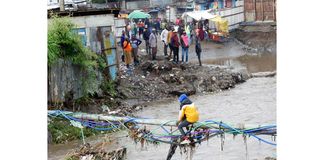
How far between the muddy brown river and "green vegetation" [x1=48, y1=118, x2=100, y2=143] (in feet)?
0.60

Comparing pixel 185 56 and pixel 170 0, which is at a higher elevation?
pixel 170 0

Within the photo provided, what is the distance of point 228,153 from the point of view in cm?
1158

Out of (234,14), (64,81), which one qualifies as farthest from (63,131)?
(234,14)

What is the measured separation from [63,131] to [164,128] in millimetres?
3059

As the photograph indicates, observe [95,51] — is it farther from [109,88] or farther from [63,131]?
[63,131]

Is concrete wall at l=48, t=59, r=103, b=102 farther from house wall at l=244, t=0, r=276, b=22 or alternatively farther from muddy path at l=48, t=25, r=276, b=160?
house wall at l=244, t=0, r=276, b=22

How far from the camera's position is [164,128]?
11.0m

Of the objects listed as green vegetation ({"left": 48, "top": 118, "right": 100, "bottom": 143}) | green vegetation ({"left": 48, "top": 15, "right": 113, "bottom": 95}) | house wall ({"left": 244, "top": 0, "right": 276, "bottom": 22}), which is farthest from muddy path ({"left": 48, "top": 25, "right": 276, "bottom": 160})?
house wall ({"left": 244, "top": 0, "right": 276, "bottom": 22})

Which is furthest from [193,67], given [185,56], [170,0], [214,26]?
[170,0]

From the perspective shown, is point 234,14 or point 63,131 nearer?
Answer: point 63,131

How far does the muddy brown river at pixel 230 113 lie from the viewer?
1164 centimetres
